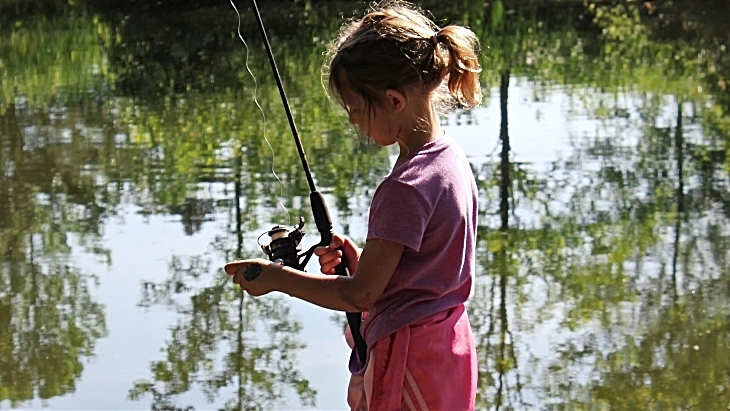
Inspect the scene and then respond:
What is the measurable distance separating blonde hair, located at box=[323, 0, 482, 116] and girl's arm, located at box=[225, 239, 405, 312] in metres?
0.29

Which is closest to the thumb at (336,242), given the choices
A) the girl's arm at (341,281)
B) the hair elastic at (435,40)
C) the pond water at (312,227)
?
the girl's arm at (341,281)

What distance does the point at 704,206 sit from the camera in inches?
239

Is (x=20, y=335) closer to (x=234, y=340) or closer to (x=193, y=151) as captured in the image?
(x=234, y=340)

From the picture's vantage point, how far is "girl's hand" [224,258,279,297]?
2.12 m

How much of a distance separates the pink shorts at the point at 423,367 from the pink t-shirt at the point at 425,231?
0.03m

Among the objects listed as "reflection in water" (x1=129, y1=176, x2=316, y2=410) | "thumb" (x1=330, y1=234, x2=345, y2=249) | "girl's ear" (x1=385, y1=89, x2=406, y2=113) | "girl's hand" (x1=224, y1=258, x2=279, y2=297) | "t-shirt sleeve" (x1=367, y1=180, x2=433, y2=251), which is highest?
"girl's ear" (x1=385, y1=89, x2=406, y2=113)

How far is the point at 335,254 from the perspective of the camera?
7.53 ft

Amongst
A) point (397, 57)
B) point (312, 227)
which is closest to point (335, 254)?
point (397, 57)

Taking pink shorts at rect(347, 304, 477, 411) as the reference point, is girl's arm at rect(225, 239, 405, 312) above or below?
above

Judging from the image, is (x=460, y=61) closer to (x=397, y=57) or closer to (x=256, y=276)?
(x=397, y=57)

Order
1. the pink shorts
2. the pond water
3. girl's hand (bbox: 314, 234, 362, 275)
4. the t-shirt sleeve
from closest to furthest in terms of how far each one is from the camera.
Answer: the t-shirt sleeve → the pink shorts → girl's hand (bbox: 314, 234, 362, 275) → the pond water

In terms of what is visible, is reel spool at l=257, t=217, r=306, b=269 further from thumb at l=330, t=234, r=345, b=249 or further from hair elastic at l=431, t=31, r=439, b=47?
hair elastic at l=431, t=31, r=439, b=47

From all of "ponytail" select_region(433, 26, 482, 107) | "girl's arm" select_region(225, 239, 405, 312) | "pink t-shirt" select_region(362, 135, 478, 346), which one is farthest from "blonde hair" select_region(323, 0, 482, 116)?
"girl's arm" select_region(225, 239, 405, 312)

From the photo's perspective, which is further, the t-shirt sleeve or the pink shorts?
the pink shorts
